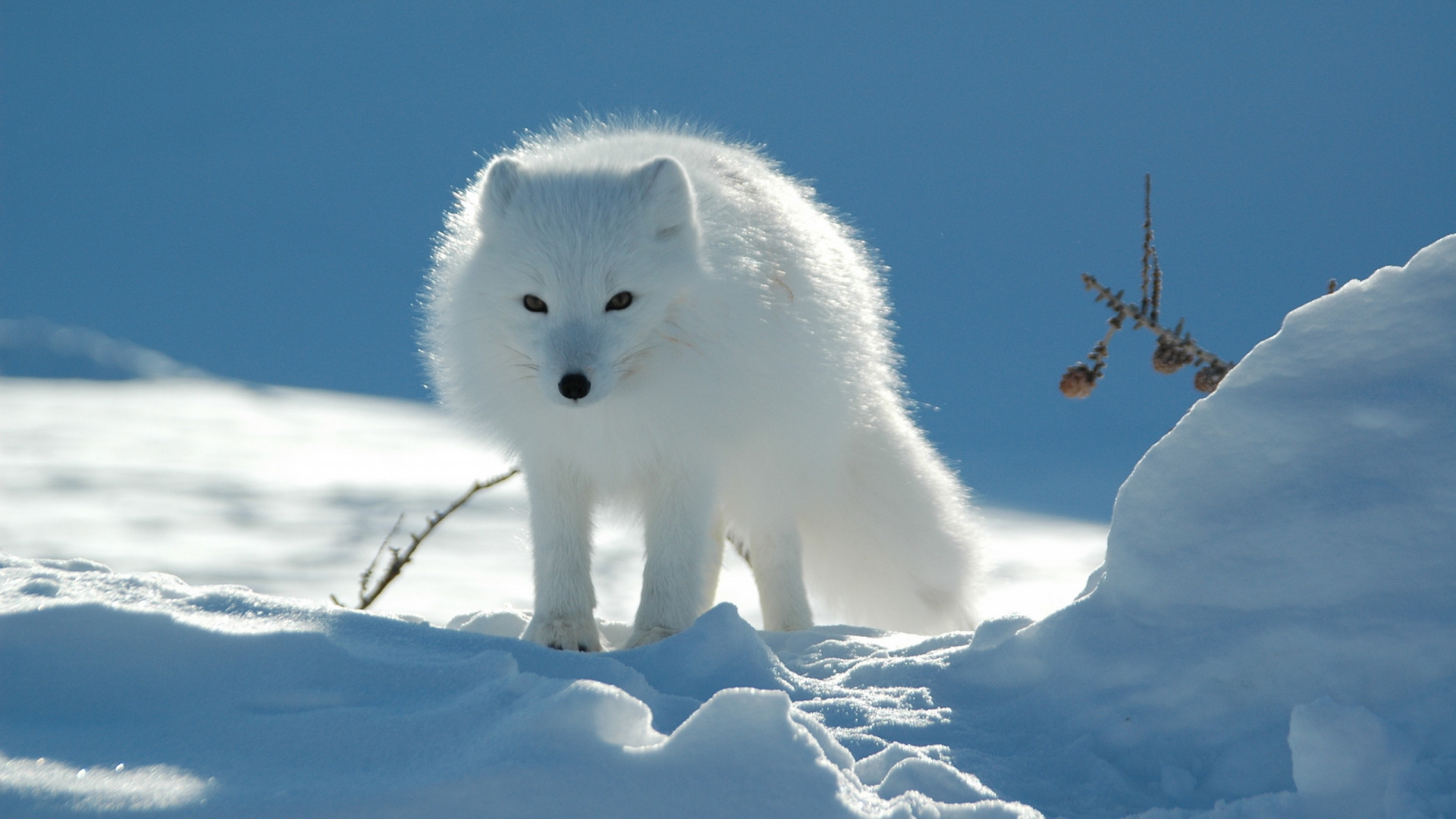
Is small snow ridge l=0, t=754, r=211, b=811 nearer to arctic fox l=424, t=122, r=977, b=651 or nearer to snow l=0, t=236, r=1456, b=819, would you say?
snow l=0, t=236, r=1456, b=819

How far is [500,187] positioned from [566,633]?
126 cm

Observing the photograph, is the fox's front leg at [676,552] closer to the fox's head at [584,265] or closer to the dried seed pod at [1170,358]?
the fox's head at [584,265]

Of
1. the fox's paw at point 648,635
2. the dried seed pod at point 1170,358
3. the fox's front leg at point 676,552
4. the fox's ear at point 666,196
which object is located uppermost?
the fox's ear at point 666,196

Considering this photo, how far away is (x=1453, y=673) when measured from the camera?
5.57 feet

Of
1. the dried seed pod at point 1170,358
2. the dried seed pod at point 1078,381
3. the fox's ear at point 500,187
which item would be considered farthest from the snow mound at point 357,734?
the dried seed pod at point 1170,358

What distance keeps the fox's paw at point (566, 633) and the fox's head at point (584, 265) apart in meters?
0.73

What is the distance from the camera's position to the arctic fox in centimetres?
273

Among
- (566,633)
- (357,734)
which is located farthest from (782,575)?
(357,734)

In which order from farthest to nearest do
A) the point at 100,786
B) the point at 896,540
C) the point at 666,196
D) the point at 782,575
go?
the point at 896,540, the point at 782,575, the point at 666,196, the point at 100,786

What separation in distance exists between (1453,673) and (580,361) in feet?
6.02

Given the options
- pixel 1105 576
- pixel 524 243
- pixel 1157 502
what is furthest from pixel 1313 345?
pixel 524 243

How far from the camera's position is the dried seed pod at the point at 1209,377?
2.96 metres

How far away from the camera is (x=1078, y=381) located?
118 inches

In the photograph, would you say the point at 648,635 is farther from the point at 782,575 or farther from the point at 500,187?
the point at 500,187
